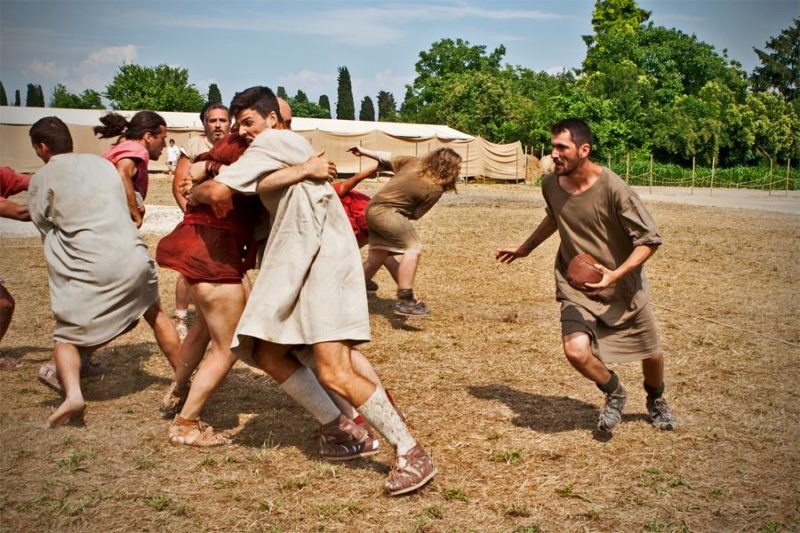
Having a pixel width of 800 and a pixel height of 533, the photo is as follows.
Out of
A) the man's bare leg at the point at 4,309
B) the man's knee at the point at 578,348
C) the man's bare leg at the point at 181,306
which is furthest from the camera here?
the man's bare leg at the point at 181,306

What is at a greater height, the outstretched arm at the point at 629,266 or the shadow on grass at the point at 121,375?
the outstretched arm at the point at 629,266

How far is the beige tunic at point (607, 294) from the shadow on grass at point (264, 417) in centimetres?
148

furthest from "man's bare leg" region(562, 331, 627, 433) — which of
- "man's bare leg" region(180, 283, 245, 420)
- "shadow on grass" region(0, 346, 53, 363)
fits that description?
"shadow on grass" region(0, 346, 53, 363)

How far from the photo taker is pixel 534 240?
5.54m

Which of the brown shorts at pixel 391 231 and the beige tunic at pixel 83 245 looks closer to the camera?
the beige tunic at pixel 83 245

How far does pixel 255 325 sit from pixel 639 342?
7.85ft

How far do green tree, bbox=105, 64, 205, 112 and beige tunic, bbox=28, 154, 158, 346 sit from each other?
215ft

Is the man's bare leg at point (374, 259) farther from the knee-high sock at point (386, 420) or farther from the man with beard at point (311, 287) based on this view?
the knee-high sock at point (386, 420)

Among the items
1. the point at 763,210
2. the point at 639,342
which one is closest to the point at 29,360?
the point at 639,342

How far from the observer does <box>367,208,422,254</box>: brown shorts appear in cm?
820

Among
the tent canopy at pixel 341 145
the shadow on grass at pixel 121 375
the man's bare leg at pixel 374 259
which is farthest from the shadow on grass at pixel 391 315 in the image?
the tent canopy at pixel 341 145

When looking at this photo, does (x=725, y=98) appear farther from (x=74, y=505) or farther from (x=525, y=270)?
(x=74, y=505)

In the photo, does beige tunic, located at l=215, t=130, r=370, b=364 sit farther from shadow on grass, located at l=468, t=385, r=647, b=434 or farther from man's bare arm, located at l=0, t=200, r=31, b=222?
man's bare arm, located at l=0, t=200, r=31, b=222

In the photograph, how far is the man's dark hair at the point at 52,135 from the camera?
5375 mm
